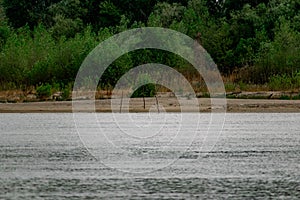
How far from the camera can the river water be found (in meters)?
22.4

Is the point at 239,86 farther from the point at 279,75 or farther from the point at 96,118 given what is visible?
the point at 96,118

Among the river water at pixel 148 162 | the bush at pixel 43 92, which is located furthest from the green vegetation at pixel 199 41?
A: the river water at pixel 148 162

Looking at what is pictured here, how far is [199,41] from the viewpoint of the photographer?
220 ft

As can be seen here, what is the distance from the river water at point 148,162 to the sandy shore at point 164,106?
21.3 feet

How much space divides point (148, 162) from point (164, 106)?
26531 millimetres

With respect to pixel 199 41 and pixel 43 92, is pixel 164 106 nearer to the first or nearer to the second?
pixel 43 92

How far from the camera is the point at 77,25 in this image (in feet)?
258

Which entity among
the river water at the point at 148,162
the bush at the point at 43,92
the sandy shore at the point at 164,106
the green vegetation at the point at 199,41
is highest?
the green vegetation at the point at 199,41

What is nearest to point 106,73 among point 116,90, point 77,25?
point 116,90

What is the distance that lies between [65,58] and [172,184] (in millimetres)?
38941

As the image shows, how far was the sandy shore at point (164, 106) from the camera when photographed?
52.8 metres

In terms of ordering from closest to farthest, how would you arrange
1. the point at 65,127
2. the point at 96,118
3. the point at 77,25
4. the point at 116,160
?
the point at 116,160 < the point at 65,127 < the point at 96,118 < the point at 77,25

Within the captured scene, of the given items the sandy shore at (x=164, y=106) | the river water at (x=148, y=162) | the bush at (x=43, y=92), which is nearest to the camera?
the river water at (x=148, y=162)

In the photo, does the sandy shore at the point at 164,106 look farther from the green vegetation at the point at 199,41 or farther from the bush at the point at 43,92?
the green vegetation at the point at 199,41
